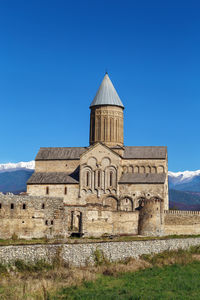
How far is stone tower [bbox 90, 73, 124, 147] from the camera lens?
5859 centimetres

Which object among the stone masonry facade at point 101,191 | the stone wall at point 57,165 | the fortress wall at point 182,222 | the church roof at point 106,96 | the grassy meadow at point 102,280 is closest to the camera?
the grassy meadow at point 102,280

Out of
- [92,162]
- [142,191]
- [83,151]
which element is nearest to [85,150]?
[83,151]

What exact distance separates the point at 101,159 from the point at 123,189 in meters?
3.89

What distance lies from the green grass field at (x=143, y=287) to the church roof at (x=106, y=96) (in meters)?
30.6

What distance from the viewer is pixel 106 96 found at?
5938 cm

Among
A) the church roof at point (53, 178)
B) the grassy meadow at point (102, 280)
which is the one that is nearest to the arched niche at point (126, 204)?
the church roof at point (53, 178)

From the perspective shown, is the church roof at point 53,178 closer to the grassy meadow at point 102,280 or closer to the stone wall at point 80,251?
the stone wall at point 80,251

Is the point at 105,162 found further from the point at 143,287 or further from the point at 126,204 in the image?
the point at 143,287

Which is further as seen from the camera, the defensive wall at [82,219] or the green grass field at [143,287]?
the defensive wall at [82,219]

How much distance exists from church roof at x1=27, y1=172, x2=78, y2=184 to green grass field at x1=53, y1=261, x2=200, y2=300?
86.4 ft

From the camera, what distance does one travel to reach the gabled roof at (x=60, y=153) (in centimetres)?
5903

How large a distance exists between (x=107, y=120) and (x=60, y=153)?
20.7 ft

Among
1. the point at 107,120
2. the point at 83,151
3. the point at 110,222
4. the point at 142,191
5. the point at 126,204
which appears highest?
the point at 107,120

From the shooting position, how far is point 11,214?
41469 millimetres
